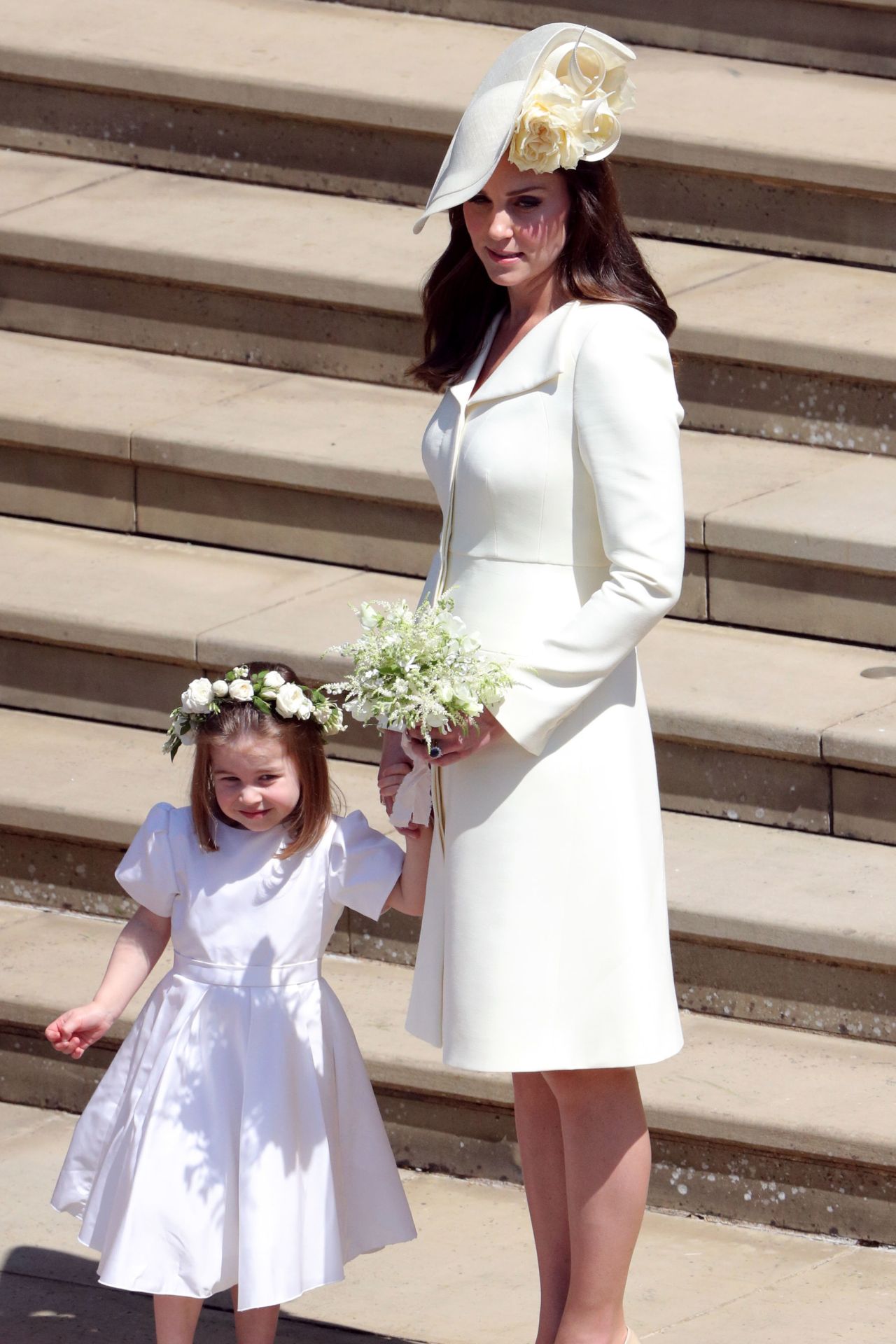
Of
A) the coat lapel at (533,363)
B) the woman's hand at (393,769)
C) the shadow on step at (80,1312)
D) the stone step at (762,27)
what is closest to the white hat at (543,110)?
the coat lapel at (533,363)

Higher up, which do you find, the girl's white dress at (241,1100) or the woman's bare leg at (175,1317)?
the girl's white dress at (241,1100)

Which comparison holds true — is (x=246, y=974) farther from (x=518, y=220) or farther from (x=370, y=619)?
(x=518, y=220)

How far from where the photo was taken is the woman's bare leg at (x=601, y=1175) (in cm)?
330

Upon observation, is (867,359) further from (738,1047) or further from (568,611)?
(568,611)

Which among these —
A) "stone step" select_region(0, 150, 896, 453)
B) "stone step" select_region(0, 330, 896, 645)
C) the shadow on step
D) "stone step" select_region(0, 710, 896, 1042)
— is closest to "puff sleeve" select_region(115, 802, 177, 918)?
the shadow on step

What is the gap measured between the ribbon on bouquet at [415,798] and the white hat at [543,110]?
872 millimetres

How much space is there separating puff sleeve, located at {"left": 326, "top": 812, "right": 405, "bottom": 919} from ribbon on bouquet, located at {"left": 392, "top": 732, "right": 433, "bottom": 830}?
6.7 inches

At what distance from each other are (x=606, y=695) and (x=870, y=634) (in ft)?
6.62

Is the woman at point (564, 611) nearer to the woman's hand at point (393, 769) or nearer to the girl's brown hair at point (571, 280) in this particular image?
the girl's brown hair at point (571, 280)

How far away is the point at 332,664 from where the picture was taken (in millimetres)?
4969

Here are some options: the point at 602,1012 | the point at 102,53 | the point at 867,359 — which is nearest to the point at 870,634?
the point at 867,359

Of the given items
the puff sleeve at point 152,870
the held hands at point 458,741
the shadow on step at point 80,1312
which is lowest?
the shadow on step at point 80,1312

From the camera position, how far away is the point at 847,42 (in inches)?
259

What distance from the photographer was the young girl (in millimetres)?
3512
